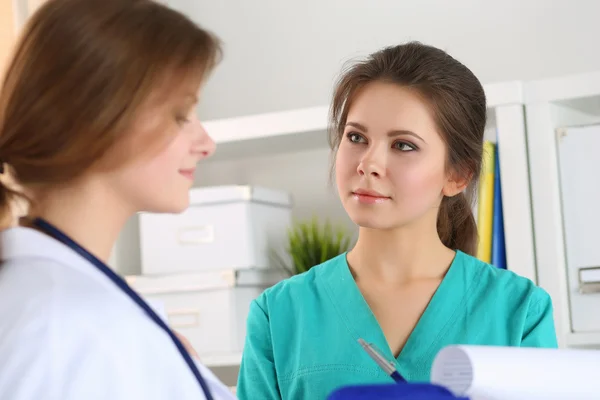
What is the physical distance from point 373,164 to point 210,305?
95 cm

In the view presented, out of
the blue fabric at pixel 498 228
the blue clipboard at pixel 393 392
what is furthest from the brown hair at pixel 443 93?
the blue clipboard at pixel 393 392

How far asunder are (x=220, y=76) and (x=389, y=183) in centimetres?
133

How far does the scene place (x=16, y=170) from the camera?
2.47ft

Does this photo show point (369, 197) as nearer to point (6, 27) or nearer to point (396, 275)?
point (396, 275)

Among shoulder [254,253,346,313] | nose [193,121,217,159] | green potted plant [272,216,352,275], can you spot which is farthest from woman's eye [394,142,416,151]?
green potted plant [272,216,352,275]

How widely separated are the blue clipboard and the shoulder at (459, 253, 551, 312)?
0.66 metres

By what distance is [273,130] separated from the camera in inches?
80.4

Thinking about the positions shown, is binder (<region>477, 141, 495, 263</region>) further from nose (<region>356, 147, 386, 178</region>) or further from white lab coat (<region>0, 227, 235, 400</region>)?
white lab coat (<region>0, 227, 235, 400</region>)

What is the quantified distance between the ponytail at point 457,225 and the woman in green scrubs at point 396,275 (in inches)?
1.3

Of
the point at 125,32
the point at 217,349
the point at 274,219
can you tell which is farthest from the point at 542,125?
the point at 125,32

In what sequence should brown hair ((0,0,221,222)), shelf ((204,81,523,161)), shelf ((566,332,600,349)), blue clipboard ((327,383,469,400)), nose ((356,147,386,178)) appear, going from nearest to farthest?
blue clipboard ((327,383,469,400)) → brown hair ((0,0,221,222)) → nose ((356,147,386,178)) → shelf ((566,332,600,349)) → shelf ((204,81,523,161))

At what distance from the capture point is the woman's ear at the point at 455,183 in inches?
50.7

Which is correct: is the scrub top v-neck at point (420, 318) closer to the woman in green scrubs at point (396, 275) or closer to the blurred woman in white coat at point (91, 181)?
the woman in green scrubs at point (396, 275)

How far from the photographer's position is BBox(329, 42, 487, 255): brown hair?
1.25 m
